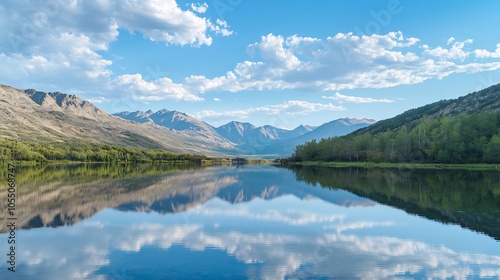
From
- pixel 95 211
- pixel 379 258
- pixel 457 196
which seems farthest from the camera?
pixel 457 196

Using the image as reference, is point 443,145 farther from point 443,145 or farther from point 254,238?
point 254,238

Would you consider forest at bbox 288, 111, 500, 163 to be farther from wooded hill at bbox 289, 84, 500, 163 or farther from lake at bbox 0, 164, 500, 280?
lake at bbox 0, 164, 500, 280

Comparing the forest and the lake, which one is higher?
the forest

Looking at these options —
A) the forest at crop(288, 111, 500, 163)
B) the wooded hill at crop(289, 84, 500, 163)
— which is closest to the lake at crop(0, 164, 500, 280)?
the wooded hill at crop(289, 84, 500, 163)

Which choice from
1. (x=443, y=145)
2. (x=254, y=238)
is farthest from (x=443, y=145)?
(x=254, y=238)

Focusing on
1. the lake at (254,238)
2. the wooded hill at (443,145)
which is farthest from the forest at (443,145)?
the lake at (254,238)

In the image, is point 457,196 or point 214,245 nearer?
point 214,245

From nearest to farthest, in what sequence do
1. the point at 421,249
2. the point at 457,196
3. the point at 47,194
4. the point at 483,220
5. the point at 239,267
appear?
1. the point at 239,267
2. the point at 421,249
3. the point at 483,220
4. the point at 457,196
5. the point at 47,194

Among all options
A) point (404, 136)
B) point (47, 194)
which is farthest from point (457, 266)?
point (404, 136)

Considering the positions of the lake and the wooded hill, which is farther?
the wooded hill

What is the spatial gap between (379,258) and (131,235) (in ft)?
62.9

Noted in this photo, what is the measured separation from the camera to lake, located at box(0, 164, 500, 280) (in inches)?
844

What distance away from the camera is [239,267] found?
71.7 ft

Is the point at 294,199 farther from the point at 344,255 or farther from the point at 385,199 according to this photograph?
the point at 344,255
